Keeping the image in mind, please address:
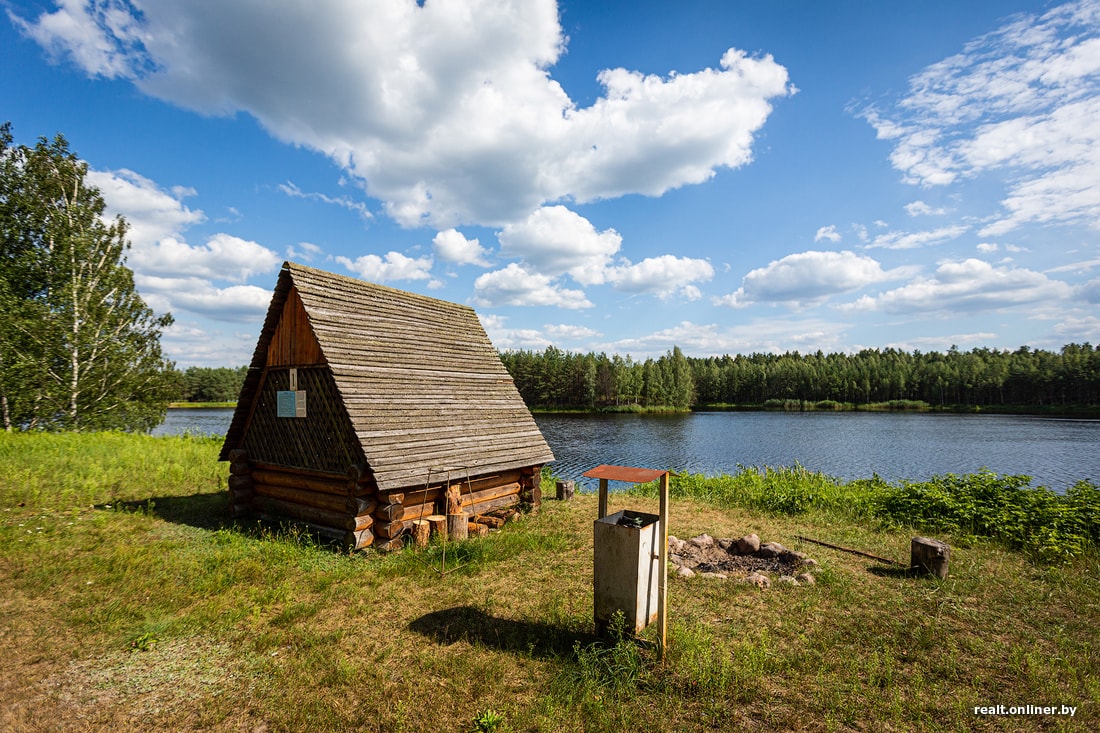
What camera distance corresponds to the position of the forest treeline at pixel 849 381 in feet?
277

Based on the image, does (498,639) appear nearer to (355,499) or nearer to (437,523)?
(437,523)

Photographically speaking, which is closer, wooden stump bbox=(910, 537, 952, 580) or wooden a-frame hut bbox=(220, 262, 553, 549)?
wooden stump bbox=(910, 537, 952, 580)

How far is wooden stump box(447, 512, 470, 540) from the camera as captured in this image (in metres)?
10.8

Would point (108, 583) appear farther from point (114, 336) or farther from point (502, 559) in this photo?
point (114, 336)

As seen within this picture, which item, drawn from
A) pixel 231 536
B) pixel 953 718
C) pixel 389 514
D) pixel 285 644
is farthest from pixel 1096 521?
pixel 231 536

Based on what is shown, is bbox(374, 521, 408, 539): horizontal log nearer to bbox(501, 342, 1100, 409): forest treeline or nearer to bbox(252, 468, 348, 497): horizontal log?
bbox(252, 468, 348, 497): horizontal log

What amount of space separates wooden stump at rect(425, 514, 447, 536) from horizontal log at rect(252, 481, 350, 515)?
1.78m

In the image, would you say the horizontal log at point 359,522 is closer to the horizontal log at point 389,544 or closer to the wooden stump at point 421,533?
the horizontal log at point 389,544

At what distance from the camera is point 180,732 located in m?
4.73

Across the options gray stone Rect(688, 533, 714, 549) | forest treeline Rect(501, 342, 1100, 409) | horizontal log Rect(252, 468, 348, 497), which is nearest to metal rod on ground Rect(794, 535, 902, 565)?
gray stone Rect(688, 533, 714, 549)

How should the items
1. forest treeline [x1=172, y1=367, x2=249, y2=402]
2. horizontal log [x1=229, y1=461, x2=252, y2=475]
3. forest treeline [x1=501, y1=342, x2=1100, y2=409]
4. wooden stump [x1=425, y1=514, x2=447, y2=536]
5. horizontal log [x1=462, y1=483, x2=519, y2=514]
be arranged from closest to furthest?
wooden stump [x1=425, y1=514, x2=447, y2=536] → horizontal log [x1=462, y1=483, x2=519, y2=514] → horizontal log [x1=229, y1=461, x2=252, y2=475] → forest treeline [x1=501, y1=342, x2=1100, y2=409] → forest treeline [x1=172, y1=367, x2=249, y2=402]

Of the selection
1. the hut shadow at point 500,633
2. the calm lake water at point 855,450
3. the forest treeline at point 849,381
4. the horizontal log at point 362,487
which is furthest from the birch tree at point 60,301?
the forest treeline at point 849,381

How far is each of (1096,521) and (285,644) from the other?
1660cm

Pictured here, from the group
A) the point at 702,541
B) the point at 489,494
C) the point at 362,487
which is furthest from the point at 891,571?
the point at 362,487
